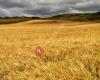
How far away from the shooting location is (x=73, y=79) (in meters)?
6.09

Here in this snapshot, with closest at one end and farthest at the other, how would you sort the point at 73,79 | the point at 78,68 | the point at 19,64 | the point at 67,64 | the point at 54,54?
the point at 73,79 < the point at 78,68 < the point at 67,64 < the point at 19,64 < the point at 54,54

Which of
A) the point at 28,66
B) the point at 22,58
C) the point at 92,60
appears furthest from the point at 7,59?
the point at 92,60

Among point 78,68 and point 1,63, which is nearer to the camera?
point 78,68

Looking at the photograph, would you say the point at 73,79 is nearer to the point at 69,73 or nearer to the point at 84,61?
the point at 69,73

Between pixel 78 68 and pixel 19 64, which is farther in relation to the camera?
pixel 19 64

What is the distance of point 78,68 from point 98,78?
2.43ft

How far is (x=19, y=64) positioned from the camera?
8.28 meters

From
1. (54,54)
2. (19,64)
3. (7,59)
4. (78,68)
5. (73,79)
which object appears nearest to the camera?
(73,79)

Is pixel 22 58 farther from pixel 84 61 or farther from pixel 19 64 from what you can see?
pixel 84 61

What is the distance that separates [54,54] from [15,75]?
11.0 feet

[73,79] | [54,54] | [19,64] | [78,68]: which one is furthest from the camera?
[54,54]

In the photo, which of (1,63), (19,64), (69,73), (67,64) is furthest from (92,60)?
(1,63)

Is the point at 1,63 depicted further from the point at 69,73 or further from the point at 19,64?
the point at 69,73

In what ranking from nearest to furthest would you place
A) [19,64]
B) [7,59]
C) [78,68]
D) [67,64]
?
[78,68] < [67,64] < [19,64] < [7,59]
